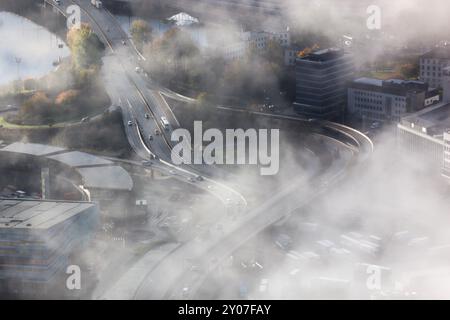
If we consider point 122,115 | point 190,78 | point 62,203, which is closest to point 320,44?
point 190,78

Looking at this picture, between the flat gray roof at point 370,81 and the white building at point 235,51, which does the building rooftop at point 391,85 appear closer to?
the flat gray roof at point 370,81

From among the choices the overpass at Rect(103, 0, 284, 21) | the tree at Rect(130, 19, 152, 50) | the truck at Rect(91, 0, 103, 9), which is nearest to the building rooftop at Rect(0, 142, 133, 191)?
the tree at Rect(130, 19, 152, 50)

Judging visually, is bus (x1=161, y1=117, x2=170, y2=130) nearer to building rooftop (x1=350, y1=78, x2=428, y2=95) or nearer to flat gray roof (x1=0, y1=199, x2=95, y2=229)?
building rooftop (x1=350, y1=78, x2=428, y2=95)

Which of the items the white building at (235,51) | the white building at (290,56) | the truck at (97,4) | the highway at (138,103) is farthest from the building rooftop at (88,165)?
the truck at (97,4)

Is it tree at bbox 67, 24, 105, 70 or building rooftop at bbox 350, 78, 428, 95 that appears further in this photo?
tree at bbox 67, 24, 105, 70

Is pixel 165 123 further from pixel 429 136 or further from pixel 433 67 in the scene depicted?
pixel 433 67

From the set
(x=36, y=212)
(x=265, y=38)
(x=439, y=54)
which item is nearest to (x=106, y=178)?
(x=36, y=212)

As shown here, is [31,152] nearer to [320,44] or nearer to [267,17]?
[320,44]
